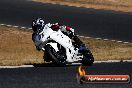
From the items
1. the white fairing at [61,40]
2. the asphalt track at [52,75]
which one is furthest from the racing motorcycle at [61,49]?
the asphalt track at [52,75]

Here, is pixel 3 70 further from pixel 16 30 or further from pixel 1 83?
pixel 16 30

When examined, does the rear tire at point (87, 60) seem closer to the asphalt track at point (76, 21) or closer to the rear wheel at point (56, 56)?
the asphalt track at point (76, 21)

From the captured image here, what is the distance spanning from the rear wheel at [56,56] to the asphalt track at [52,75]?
1.88 feet

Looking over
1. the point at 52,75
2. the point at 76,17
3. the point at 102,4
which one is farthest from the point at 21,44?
the point at 52,75

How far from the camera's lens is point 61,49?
15.2 m

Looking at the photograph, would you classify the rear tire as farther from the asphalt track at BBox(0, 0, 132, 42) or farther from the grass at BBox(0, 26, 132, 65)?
the asphalt track at BBox(0, 0, 132, 42)

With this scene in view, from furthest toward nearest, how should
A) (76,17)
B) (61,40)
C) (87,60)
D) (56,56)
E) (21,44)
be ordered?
(76,17), (21,44), (61,40), (56,56), (87,60)

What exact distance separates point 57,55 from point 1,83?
3965 millimetres

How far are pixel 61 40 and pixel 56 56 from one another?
57 cm

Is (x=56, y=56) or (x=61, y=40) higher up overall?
(x=61, y=40)

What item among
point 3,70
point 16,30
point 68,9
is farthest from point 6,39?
point 3,70

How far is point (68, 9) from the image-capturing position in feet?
107

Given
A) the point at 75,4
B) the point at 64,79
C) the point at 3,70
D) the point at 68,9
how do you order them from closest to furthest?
the point at 64,79
the point at 3,70
the point at 68,9
the point at 75,4

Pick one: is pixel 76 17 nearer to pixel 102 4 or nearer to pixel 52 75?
pixel 102 4
